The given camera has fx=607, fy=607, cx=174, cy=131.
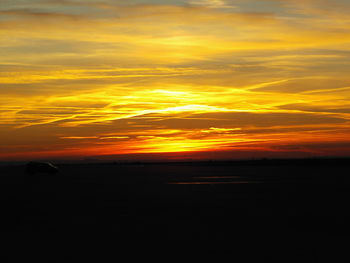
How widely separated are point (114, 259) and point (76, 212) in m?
12.3

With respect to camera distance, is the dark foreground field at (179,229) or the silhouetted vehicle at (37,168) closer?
the dark foreground field at (179,229)

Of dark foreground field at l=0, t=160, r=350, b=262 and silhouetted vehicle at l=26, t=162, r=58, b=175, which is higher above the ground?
silhouetted vehicle at l=26, t=162, r=58, b=175

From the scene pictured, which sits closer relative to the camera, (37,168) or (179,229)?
(179,229)

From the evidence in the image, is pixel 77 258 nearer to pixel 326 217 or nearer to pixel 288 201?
pixel 326 217

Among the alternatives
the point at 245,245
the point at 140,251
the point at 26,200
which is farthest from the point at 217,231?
the point at 26,200

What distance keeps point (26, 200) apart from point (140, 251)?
19.5 meters

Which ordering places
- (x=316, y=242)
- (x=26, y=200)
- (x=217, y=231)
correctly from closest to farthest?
(x=316, y=242) < (x=217, y=231) < (x=26, y=200)

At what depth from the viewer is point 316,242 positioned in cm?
1827

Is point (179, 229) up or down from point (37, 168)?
down

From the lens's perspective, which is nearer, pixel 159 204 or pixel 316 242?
pixel 316 242

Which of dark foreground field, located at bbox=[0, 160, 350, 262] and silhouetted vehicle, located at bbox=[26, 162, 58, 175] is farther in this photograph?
silhouetted vehicle, located at bbox=[26, 162, 58, 175]

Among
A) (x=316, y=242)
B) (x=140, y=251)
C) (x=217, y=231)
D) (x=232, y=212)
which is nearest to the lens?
(x=140, y=251)

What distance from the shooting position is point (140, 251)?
666 inches

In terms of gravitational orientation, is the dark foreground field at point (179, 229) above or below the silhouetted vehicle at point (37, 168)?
below
